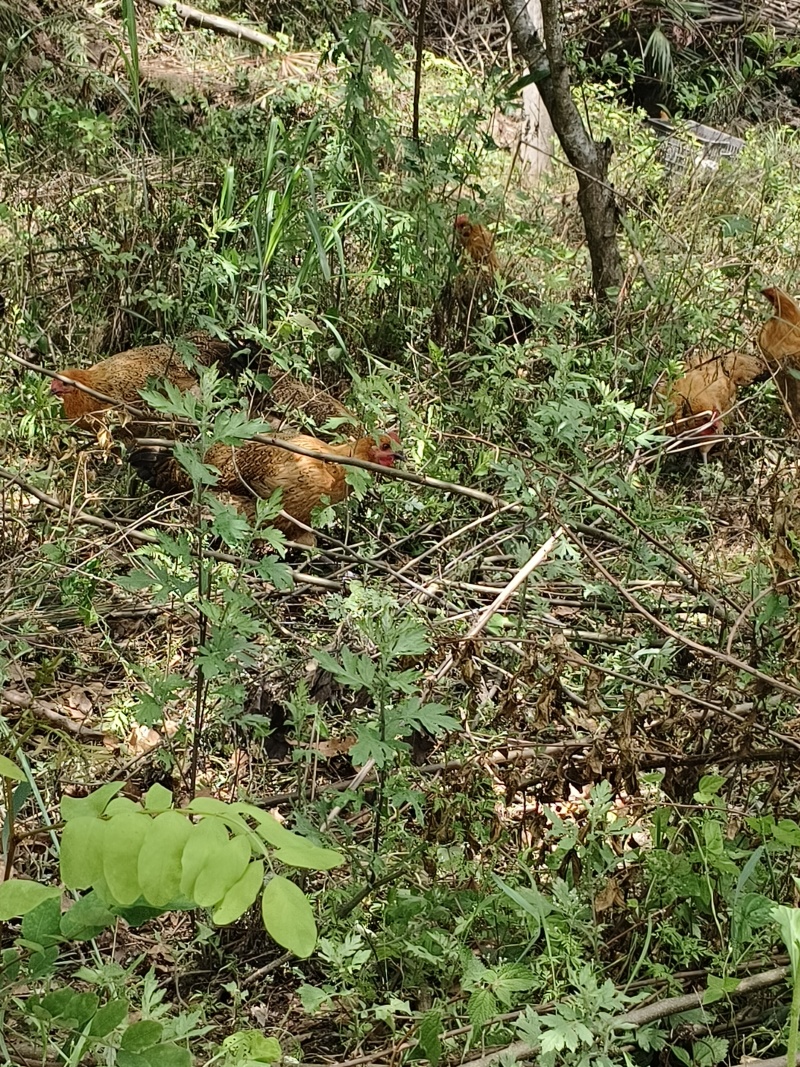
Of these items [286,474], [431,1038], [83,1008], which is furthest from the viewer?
[286,474]

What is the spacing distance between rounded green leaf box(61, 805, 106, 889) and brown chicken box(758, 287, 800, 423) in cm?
333

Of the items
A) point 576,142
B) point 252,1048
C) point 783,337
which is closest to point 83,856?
A: point 252,1048

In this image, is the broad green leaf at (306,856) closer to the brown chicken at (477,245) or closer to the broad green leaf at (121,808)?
the broad green leaf at (121,808)

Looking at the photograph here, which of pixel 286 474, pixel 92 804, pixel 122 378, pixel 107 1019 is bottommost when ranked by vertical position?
pixel 286 474

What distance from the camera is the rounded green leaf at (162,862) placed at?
1066 mm

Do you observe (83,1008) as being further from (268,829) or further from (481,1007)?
(481,1007)

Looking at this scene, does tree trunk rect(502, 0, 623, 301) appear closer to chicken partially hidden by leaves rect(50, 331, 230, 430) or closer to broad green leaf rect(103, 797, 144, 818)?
chicken partially hidden by leaves rect(50, 331, 230, 430)

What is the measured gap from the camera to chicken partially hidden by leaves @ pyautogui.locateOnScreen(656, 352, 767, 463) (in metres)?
3.71

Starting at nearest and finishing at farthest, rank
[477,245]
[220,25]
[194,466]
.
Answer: [194,466] < [477,245] < [220,25]

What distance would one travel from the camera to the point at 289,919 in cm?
108

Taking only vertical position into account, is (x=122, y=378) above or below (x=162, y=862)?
below

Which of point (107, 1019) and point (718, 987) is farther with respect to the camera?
point (718, 987)

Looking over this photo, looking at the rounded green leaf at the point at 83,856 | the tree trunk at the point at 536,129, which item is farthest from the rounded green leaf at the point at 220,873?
the tree trunk at the point at 536,129

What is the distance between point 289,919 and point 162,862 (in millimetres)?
150
